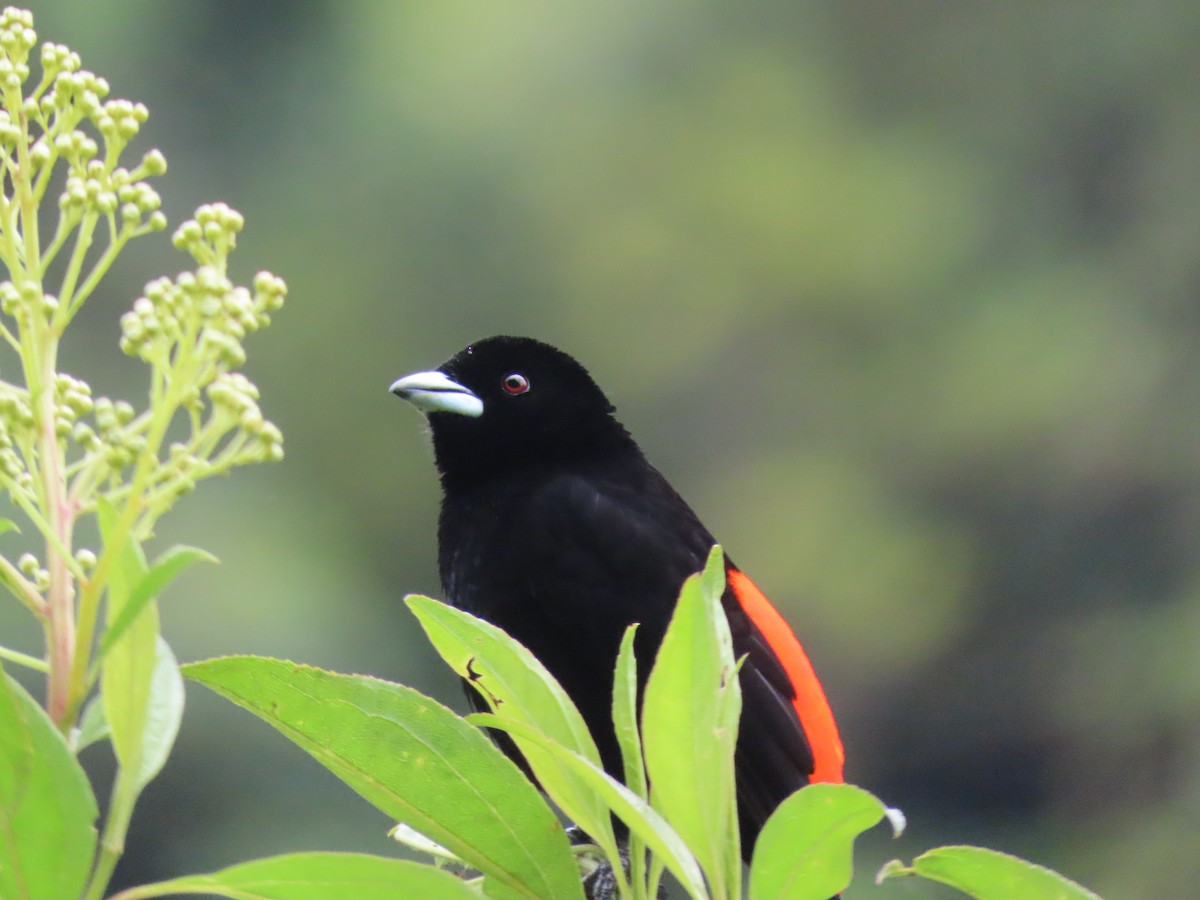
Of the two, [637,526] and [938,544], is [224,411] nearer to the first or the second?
[637,526]

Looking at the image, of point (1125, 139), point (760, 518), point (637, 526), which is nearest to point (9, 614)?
point (760, 518)

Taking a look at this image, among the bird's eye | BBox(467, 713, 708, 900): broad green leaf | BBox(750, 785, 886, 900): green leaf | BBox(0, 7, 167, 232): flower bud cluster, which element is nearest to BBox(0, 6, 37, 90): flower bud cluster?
BBox(0, 7, 167, 232): flower bud cluster

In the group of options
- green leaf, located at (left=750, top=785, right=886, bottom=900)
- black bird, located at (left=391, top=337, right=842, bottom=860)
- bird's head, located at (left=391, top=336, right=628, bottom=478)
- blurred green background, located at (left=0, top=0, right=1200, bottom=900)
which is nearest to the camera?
green leaf, located at (left=750, top=785, right=886, bottom=900)

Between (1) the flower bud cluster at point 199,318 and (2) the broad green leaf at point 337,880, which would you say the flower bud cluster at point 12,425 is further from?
(2) the broad green leaf at point 337,880

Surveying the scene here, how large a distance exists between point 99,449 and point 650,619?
1.39 m

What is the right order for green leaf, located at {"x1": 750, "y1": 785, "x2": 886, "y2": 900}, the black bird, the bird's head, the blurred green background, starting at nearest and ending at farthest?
green leaf, located at {"x1": 750, "y1": 785, "x2": 886, "y2": 900}, the black bird, the bird's head, the blurred green background

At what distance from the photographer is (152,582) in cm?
Result: 49

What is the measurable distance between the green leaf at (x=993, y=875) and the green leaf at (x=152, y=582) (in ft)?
1.15

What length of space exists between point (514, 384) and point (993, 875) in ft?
4.80

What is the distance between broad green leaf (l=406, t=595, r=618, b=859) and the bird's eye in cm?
133

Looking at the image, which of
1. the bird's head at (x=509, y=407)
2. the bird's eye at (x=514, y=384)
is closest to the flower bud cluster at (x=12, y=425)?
the bird's head at (x=509, y=407)

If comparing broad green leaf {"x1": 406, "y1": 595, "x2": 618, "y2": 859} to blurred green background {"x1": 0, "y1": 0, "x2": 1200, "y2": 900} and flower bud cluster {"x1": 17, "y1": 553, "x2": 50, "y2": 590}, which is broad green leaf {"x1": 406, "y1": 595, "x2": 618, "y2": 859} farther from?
blurred green background {"x1": 0, "y1": 0, "x2": 1200, "y2": 900}

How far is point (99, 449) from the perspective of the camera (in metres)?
0.56

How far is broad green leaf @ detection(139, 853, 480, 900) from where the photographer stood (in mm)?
552
